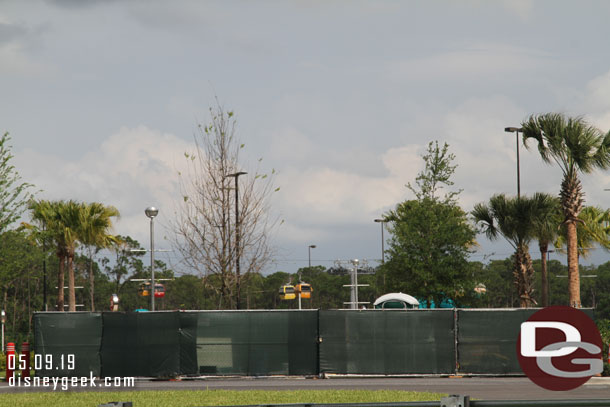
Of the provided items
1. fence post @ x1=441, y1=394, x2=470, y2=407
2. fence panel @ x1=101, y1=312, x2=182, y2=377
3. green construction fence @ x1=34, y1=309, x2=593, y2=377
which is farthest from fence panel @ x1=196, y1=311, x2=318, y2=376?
fence post @ x1=441, y1=394, x2=470, y2=407

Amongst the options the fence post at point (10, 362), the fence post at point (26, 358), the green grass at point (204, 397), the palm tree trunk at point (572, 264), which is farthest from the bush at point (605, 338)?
the fence post at point (10, 362)

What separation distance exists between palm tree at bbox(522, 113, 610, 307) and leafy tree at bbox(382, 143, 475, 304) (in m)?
12.8

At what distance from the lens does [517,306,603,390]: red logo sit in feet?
76.8

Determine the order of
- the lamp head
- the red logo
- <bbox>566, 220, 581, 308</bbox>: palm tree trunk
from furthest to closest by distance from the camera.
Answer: the lamp head
<bbox>566, 220, 581, 308</bbox>: palm tree trunk
the red logo

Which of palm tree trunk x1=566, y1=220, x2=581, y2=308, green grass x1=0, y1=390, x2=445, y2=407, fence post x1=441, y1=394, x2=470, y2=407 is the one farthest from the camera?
palm tree trunk x1=566, y1=220, x2=581, y2=308

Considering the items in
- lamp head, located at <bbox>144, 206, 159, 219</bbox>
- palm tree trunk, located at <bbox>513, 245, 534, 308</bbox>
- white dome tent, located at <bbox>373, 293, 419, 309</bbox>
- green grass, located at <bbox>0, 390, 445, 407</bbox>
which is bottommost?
green grass, located at <bbox>0, 390, 445, 407</bbox>

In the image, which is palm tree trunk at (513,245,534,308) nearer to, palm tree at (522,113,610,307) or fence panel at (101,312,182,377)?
palm tree at (522,113,610,307)

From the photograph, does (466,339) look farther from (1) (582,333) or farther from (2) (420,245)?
(2) (420,245)

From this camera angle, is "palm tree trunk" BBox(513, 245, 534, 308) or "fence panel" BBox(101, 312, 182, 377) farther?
"palm tree trunk" BBox(513, 245, 534, 308)

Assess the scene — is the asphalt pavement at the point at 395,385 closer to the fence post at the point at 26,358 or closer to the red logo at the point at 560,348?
the red logo at the point at 560,348

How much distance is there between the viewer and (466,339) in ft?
81.6

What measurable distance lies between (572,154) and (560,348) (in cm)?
711

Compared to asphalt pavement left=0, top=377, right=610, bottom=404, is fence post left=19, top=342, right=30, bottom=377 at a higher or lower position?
higher

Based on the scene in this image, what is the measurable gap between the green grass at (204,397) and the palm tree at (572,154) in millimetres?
10686
